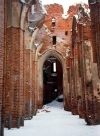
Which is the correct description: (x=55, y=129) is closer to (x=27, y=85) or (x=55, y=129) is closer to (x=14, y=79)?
(x=14, y=79)

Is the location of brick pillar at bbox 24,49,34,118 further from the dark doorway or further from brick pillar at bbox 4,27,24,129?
the dark doorway

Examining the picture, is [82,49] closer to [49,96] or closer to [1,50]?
[1,50]

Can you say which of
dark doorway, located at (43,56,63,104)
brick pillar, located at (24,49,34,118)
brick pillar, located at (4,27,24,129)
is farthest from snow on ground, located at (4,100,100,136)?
dark doorway, located at (43,56,63,104)

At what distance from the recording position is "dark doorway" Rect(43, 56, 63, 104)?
31.7 metres

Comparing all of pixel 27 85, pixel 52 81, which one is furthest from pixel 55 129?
pixel 52 81

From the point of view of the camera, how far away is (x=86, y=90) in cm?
1015

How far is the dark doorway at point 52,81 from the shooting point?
31672 mm

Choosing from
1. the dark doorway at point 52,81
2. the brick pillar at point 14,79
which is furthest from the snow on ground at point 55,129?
the dark doorway at point 52,81

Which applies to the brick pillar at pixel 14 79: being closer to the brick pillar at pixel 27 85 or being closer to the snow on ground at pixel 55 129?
the snow on ground at pixel 55 129

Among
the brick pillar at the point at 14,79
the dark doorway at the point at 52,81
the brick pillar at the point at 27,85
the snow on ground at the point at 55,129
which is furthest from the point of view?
the dark doorway at the point at 52,81

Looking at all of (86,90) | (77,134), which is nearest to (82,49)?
(86,90)

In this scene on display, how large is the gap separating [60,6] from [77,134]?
855 inches

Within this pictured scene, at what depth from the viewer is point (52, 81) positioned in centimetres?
3284

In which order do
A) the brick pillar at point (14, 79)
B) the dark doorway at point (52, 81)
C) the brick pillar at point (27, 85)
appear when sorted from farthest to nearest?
the dark doorway at point (52, 81) → the brick pillar at point (27, 85) → the brick pillar at point (14, 79)
